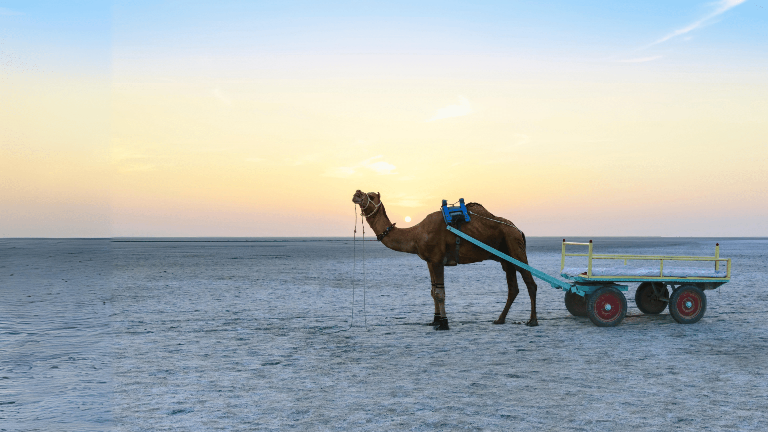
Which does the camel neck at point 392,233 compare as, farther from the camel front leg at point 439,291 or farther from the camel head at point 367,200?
the camel front leg at point 439,291

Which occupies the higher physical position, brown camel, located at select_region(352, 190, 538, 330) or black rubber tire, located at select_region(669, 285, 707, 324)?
brown camel, located at select_region(352, 190, 538, 330)

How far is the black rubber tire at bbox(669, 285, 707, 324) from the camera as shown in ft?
39.8

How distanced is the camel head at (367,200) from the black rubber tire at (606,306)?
437cm

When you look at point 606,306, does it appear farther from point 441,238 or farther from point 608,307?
point 441,238

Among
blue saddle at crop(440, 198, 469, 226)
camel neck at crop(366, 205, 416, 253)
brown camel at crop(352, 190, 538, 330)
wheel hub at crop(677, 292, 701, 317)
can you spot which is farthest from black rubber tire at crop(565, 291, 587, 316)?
camel neck at crop(366, 205, 416, 253)

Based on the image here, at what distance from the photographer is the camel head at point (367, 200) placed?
1199 cm

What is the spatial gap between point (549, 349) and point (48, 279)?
2339 cm

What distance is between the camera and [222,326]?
493 inches

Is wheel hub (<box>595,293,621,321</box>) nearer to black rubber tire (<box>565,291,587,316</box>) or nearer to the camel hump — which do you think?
black rubber tire (<box>565,291,587,316</box>)

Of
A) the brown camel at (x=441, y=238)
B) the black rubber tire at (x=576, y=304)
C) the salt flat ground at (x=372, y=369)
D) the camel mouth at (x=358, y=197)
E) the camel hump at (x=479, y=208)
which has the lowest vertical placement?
the salt flat ground at (x=372, y=369)

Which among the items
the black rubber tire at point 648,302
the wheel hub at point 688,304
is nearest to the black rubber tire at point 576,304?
the black rubber tire at point 648,302

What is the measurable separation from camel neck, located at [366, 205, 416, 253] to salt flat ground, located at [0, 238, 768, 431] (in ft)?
5.16

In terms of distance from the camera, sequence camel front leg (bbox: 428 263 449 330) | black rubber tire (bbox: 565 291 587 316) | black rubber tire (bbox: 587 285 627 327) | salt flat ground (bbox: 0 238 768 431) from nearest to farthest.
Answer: salt flat ground (bbox: 0 238 768 431) → camel front leg (bbox: 428 263 449 330) → black rubber tire (bbox: 587 285 627 327) → black rubber tire (bbox: 565 291 587 316)

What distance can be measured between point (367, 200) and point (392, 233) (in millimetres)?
806
